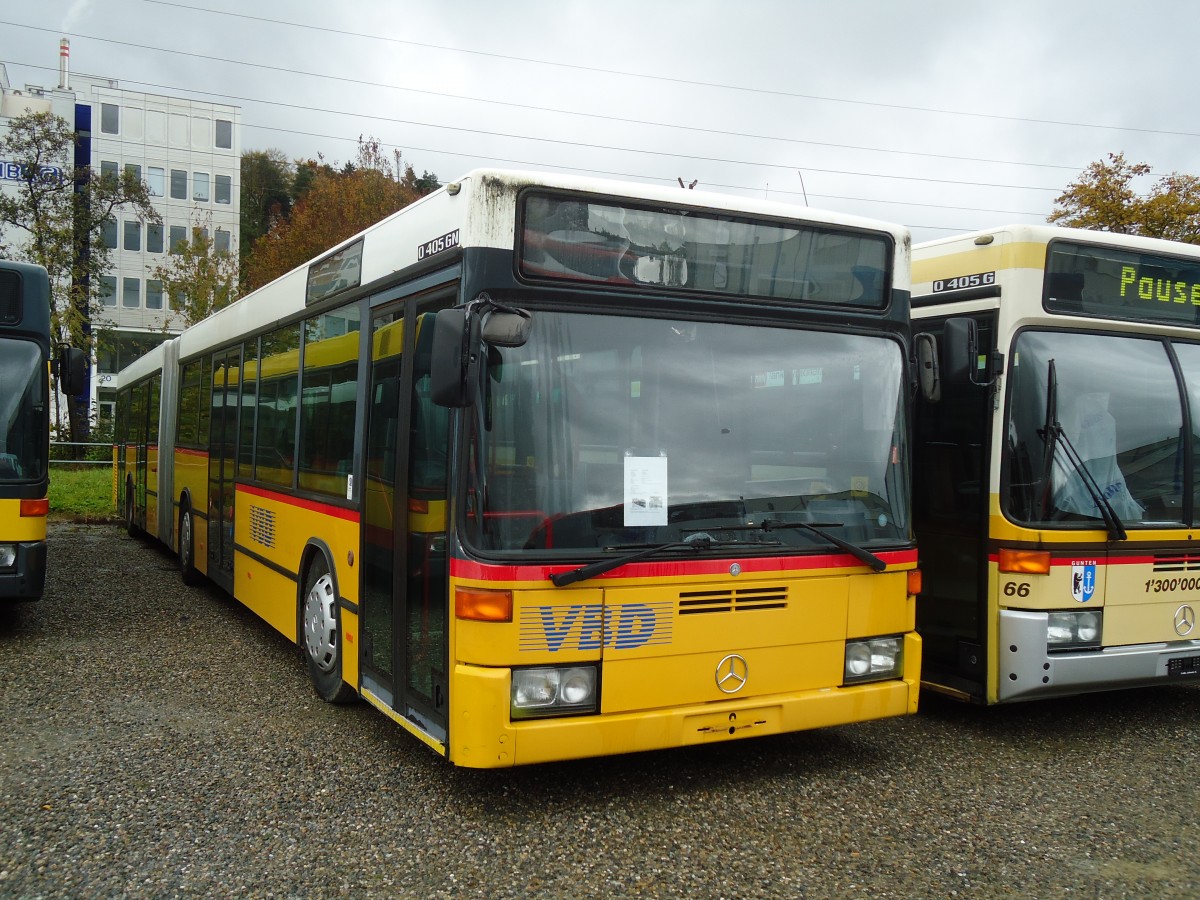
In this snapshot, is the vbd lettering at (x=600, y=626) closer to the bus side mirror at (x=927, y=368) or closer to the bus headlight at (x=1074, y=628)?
the bus side mirror at (x=927, y=368)

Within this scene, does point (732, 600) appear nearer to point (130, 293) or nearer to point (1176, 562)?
point (1176, 562)

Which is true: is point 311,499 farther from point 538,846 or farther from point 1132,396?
point 1132,396

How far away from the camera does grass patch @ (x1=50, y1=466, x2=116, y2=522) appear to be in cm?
1911

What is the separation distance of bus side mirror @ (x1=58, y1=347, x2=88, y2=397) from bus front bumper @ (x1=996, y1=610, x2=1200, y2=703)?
7.43m

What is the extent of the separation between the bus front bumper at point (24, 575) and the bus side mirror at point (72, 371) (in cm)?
147

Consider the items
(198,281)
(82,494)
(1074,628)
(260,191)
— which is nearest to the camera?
(1074,628)

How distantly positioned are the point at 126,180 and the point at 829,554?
32831 millimetres

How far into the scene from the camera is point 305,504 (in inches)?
259

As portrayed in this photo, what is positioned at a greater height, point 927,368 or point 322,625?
point 927,368

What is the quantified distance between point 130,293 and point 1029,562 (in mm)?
58048

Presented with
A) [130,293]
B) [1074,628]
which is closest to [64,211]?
[130,293]

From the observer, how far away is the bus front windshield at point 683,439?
4.21 metres

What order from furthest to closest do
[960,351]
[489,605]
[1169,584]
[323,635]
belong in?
[323,635], [1169,584], [960,351], [489,605]

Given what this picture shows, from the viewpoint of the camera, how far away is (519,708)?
4180 millimetres
